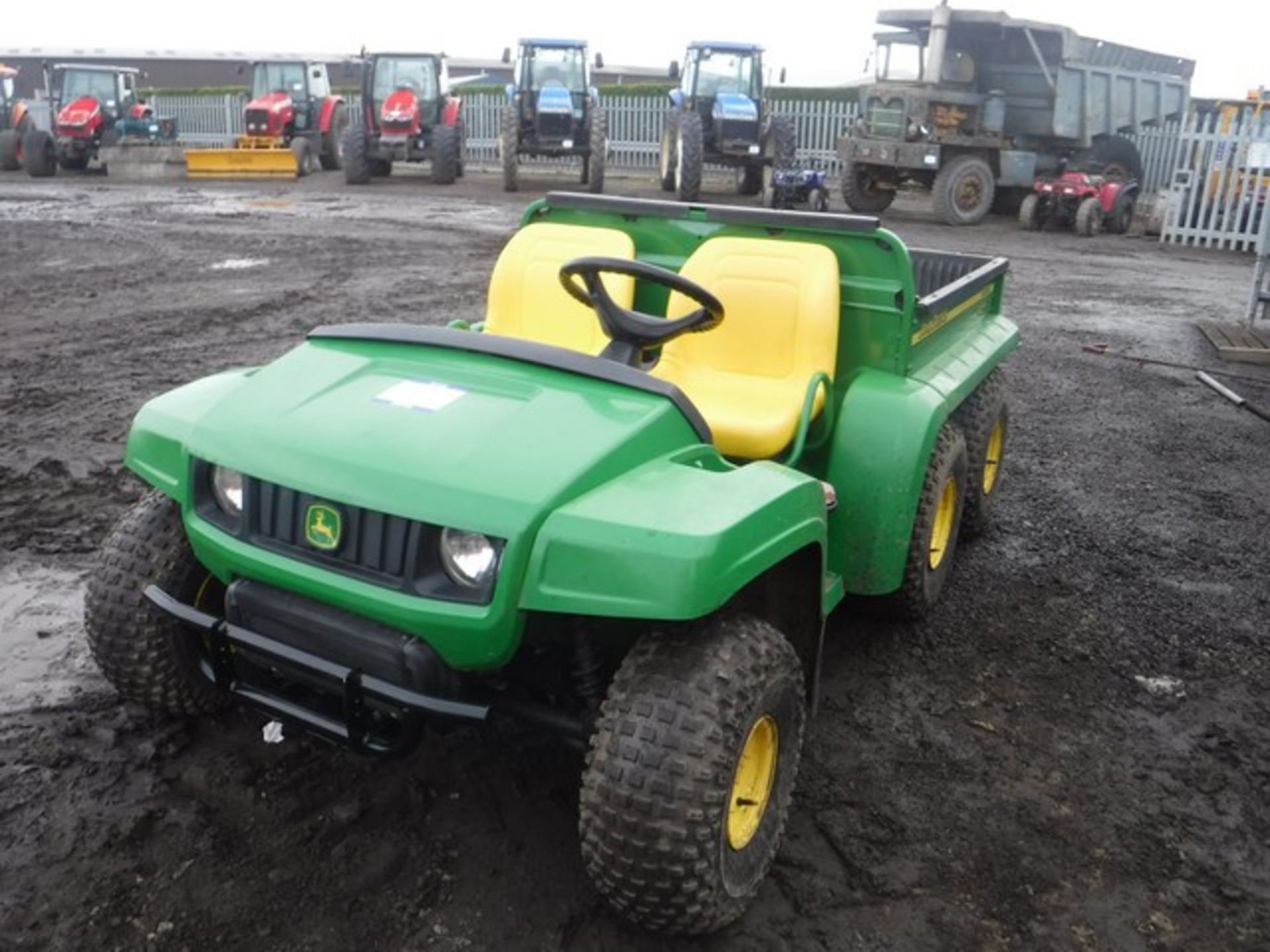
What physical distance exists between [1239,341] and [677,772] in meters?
7.91

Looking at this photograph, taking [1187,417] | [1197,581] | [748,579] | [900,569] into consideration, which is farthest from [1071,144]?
[748,579]

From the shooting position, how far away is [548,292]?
3711 millimetres

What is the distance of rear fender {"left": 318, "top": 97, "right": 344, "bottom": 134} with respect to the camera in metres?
22.4

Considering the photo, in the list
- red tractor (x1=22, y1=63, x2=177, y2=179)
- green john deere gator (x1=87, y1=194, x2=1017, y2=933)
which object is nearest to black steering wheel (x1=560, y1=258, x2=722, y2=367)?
green john deere gator (x1=87, y1=194, x2=1017, y2=933)

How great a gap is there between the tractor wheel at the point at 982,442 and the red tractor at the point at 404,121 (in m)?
16.8

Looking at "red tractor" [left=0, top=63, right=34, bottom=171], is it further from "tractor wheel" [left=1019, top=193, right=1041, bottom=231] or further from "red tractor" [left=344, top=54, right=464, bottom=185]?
"tractor wheel" [left=1019, top=193, right=1041, bottom=231]

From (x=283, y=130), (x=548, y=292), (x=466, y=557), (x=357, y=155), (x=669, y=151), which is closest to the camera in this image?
(x=466, y=557)

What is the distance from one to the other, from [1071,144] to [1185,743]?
53.7ft

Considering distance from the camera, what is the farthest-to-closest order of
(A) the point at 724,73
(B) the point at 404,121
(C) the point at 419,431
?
(B) the point at 404,121, (A) the point at 724,73, (C) the point at 419,431

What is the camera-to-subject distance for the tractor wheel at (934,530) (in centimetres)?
357

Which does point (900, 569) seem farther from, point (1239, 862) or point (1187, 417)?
point (1187, 417)

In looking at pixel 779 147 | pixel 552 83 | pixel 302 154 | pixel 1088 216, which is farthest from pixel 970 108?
pixel 302 154

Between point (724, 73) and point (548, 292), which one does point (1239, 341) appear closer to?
point (548, 292)

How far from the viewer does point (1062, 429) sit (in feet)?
20.9
